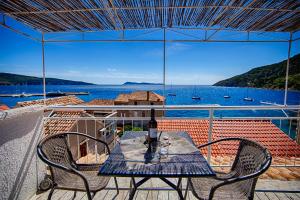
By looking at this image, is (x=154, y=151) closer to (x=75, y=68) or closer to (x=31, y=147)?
(x=31, y=147)

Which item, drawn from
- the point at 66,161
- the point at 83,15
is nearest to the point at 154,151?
the point at 66,161

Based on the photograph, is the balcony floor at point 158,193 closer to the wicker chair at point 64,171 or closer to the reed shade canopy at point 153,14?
the wicker chair at point 64,171

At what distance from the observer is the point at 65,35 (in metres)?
3.00

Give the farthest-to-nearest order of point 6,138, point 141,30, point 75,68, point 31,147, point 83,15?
point 75,68 < point 141,30 < point 83,15 < point 31,147 < point 6,138

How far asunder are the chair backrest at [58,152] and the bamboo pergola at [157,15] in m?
1.52

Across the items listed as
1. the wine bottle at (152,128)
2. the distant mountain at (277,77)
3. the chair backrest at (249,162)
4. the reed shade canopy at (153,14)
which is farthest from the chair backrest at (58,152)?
the distant mountain at (277,77)

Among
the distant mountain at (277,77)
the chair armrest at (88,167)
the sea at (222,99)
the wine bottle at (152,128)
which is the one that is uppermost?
the distant mountain at (277,77)

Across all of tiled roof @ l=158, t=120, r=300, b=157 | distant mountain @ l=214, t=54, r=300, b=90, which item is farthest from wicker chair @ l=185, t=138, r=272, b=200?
tiled roof @ l=158, t=120, r=300, b=157

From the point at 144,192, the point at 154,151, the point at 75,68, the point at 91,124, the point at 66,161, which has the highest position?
the point at 75,68

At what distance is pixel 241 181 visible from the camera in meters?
1.50

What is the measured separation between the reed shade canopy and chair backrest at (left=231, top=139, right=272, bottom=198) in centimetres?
153

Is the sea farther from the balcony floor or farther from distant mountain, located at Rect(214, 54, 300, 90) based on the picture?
the balcony floor

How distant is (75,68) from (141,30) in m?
47.3

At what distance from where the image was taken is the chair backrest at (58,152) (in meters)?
1.69
